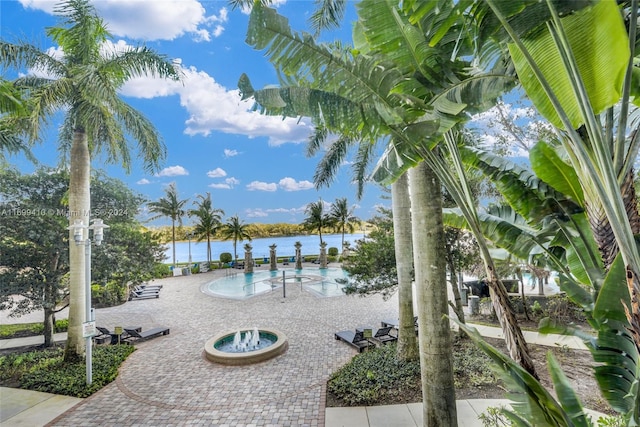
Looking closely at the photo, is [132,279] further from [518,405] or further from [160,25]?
[518,405]

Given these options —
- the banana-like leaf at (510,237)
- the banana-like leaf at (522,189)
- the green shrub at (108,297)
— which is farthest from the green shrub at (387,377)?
the green shrub at (108,297)

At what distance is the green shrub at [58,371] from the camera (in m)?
7.56

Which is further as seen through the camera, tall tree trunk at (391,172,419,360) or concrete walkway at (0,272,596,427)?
tall tree trunk at (391,172,419,360)

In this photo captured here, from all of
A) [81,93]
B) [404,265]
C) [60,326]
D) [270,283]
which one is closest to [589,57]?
[404,265]

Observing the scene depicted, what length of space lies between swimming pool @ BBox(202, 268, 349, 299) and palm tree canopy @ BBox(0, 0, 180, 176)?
42.2 feet

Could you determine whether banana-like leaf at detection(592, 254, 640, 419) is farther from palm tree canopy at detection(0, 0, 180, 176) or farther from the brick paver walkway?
palm tree canopy at detection(0, 0, 180, 176)

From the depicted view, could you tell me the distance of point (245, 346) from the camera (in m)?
10.6

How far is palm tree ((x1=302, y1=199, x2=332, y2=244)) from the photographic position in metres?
37.2

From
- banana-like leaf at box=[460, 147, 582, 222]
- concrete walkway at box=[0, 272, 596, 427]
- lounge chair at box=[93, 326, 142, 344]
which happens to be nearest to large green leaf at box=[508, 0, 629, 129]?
banana-like leaf at box=[460, 147, 582, 222]

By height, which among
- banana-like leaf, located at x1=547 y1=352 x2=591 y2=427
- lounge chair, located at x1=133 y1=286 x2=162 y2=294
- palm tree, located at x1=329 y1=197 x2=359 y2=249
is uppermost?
palm tree, located at x1=329 y1=197 x2=359 y2=249

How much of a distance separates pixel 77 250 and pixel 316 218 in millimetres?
29384

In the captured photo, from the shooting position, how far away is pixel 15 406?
6746mm

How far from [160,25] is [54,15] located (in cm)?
548

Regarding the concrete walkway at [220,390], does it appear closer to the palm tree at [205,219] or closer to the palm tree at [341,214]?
the palm tree at [205,219]
